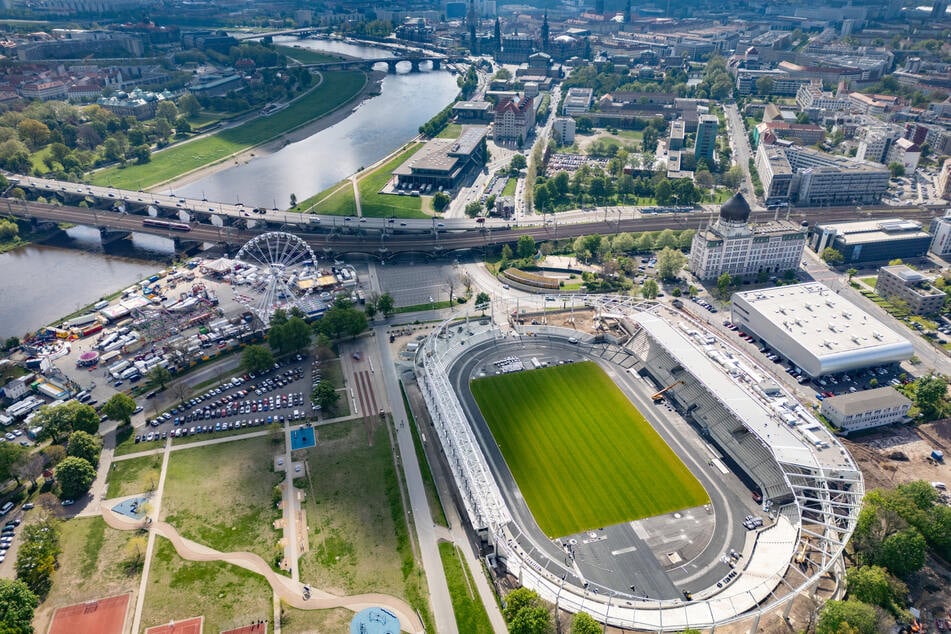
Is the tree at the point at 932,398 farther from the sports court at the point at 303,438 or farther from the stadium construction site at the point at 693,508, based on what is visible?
the sports court at the point at 303,438

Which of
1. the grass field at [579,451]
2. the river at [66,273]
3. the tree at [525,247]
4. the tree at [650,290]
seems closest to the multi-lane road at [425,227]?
the tree at [525,247]

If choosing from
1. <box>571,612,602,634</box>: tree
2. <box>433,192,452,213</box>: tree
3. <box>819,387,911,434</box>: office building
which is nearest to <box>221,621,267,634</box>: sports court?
<box>571,612,602,634</box>: tree

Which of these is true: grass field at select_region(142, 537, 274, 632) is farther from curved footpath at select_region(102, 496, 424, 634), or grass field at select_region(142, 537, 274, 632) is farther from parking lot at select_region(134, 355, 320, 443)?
parking lot at select_region(134, 355, 320, 443)

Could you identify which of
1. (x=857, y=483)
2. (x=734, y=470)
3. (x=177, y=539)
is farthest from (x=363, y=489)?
(x=857, y=483)

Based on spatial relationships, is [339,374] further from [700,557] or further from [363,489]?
[700,557]

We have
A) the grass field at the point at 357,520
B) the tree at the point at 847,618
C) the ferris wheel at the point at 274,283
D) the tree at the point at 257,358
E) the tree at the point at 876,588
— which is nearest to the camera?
the tree at the point at 847,618

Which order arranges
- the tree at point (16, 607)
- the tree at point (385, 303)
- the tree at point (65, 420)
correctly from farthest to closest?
the tree at point (385, 303) < the tree at point (65, 420) < the tree at point (16, 607)
